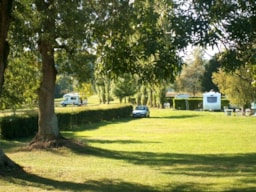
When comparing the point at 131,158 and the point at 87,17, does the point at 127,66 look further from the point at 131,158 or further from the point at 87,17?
the point at 131,158

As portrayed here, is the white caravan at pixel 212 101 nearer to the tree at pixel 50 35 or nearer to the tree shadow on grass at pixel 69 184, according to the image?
the tree at pixel 50 35

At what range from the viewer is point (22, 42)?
15531 millimetres

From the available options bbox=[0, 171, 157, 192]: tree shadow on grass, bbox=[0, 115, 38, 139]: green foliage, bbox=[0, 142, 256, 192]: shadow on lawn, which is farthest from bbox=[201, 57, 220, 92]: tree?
bbox=[0, 171, 157, 192]: tree shadow on grass

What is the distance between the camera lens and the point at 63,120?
36.4 metres

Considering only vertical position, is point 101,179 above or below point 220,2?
below

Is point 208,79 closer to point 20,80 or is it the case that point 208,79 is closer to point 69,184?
point 20,80

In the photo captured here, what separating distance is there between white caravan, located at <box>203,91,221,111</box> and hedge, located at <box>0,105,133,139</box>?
1341 cm

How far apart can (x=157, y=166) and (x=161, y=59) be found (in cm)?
645

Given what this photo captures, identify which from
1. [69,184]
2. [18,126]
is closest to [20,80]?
[18,126]

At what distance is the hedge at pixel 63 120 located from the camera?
91.1ft

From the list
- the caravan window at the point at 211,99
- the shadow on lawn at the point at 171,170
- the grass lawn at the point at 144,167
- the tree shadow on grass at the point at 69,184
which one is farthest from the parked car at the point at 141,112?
the tree shadow on grass at the point at 69,184

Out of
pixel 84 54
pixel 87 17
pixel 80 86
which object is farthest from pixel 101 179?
pixel 80 86

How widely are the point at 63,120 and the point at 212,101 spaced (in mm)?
32999

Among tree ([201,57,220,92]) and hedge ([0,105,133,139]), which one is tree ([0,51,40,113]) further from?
tree ([201,57,220,92])
